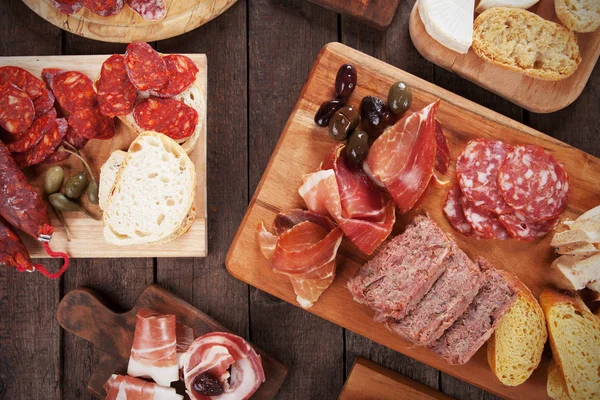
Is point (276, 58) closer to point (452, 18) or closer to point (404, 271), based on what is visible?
point (452, 18)

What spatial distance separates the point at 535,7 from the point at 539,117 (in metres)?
0.38

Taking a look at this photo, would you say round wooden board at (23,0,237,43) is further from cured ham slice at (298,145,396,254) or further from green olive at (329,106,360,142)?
cured ham slice at (298,145,396,254)

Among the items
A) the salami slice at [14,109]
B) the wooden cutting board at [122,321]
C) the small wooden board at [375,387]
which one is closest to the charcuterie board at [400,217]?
the small wooden board at [375,387]

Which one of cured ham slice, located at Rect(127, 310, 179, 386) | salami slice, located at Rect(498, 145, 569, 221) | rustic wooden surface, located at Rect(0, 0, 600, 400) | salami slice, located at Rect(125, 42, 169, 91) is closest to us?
salami slice, located at Rect(125, 42, 169, 91)

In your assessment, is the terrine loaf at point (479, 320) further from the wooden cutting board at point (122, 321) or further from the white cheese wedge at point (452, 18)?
the white cheese wedge at point (452, 18)

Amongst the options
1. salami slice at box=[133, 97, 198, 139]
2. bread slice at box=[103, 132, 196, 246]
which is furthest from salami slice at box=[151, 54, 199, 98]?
bread slice at box=[103, 132, 196, 246]

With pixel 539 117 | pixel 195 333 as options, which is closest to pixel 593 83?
pixel 539 117

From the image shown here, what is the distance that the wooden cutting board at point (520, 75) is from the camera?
1.78 m

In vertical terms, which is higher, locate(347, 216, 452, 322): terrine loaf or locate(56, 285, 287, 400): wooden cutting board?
locate(347, 216, 452, 322): terrine loaf

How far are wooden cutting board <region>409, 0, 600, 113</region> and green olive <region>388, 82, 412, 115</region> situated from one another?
21 cm

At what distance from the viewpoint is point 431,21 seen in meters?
1.70

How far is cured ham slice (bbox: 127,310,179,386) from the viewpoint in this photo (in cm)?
180

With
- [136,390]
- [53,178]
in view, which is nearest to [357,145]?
[53,178]

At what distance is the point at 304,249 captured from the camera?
1609mm
